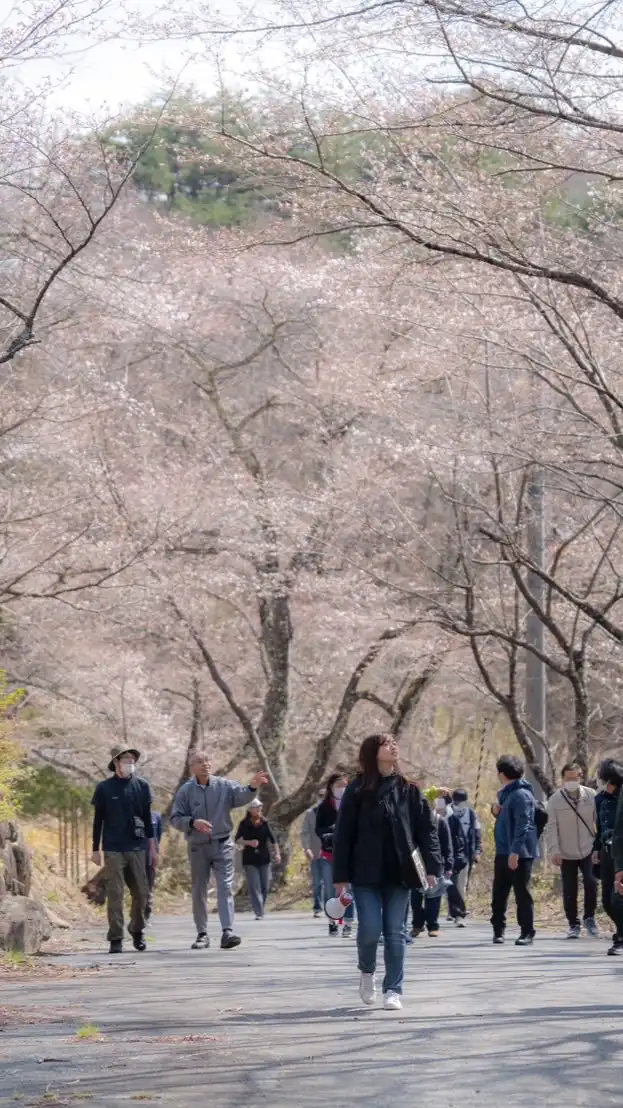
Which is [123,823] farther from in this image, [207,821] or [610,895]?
[610,895]

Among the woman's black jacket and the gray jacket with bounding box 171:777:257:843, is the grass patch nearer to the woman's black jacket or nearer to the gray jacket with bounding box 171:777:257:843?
the woman's black jacket

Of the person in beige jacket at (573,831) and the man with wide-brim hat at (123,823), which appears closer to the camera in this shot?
the man with wide-brim hat at (123,823)

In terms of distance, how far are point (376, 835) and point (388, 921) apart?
0.47m

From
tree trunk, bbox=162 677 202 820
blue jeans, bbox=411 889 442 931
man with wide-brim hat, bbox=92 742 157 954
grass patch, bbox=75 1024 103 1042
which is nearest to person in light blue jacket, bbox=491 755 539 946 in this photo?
blue jeans, bbox=411 889 442 931

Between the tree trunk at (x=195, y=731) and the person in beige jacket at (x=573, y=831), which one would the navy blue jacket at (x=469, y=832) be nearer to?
the person in beige jacket at (x=573, y=831)

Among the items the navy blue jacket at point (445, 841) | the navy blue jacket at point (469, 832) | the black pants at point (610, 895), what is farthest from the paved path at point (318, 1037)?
the navy blue jacket at point (469, 832)

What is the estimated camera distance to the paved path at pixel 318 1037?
5758 millimetres

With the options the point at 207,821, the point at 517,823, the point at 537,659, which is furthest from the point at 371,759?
the point at 537,659

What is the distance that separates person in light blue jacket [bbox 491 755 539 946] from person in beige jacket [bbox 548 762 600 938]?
61 cm

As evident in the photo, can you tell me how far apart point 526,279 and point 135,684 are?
1598 centimetres

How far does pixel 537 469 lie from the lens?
17.4 metres

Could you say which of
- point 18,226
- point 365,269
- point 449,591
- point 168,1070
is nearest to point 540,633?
point 449,591

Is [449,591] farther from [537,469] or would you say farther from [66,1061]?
[66,1061]

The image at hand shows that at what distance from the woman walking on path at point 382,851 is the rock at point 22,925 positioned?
15.7 feet
